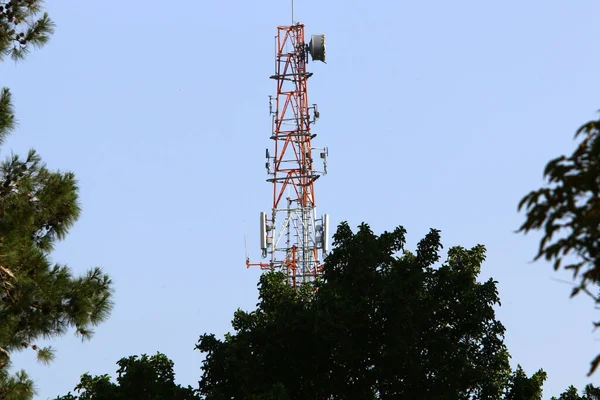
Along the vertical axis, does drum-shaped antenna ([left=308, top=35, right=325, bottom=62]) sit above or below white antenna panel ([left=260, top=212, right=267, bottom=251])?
above

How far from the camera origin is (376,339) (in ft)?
71.4

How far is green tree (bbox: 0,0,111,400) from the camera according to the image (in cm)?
1564

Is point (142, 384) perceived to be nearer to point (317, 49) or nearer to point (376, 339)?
point (376, 339)

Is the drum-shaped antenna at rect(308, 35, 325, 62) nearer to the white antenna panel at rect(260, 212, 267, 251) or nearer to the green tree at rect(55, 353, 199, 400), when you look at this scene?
the white antenna panel at rect(260, 212, 267, 251)

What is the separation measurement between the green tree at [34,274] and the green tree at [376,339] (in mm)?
5245

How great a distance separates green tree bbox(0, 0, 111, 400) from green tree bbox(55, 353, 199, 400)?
6.12m

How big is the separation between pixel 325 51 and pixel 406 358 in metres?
13.9

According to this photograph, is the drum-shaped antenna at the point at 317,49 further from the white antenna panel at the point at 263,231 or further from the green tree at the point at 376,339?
the green tree at the point at 376,339

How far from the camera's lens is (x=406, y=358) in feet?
70.6

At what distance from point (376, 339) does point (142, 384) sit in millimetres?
4615

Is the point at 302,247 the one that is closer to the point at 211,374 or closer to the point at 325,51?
the point at 325,51

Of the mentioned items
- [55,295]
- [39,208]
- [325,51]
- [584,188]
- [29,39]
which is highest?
[325,51]

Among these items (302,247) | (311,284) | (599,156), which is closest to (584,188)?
(599,156)

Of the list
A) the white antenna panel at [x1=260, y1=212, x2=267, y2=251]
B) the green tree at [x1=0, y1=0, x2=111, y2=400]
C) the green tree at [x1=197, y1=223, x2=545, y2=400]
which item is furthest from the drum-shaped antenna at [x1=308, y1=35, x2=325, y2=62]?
the green tree at [x1=0, y1=0, x2=111, y2=400]
